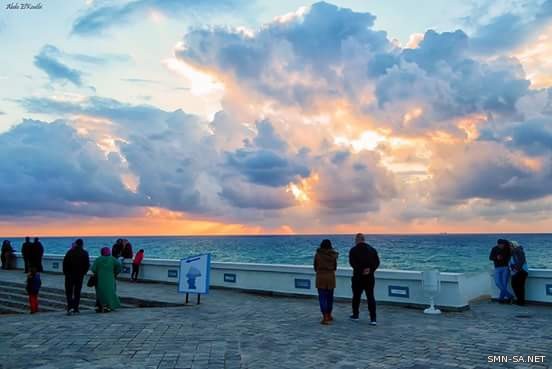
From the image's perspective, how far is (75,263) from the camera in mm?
11391

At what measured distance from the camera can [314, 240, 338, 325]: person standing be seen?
982cm

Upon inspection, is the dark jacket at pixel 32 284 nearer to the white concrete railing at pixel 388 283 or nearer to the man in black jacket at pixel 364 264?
the white concrete railing at pixel 388 283

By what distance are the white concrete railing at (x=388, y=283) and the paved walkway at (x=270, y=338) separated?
475 mm

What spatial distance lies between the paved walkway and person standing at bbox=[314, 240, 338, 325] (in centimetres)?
32

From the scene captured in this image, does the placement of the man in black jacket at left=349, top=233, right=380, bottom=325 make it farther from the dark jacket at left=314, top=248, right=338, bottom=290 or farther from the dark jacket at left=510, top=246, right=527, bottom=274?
the dark jacket at left=510, top=246, right=527, bottom=274

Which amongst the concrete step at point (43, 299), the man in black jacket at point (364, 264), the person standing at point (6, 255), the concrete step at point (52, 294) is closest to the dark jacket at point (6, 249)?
the person standing at point (6, 255)

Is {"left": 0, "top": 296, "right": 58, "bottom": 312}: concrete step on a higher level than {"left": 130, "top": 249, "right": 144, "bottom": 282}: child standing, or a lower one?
lower

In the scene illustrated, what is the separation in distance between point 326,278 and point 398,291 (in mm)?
2844

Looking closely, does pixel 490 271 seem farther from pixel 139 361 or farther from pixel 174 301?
pixel 139 361

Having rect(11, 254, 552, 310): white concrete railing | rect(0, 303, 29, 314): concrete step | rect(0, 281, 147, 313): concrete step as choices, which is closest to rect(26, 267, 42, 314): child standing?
rect(0, 281, 147, 313): concrete step

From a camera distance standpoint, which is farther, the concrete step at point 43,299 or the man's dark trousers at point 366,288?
the concrete step at point 43,299

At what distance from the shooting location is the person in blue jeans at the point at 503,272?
1185 cm

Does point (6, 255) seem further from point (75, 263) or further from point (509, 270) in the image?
point (509, 270)

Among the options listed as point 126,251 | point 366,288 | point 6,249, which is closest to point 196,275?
point 366,288
